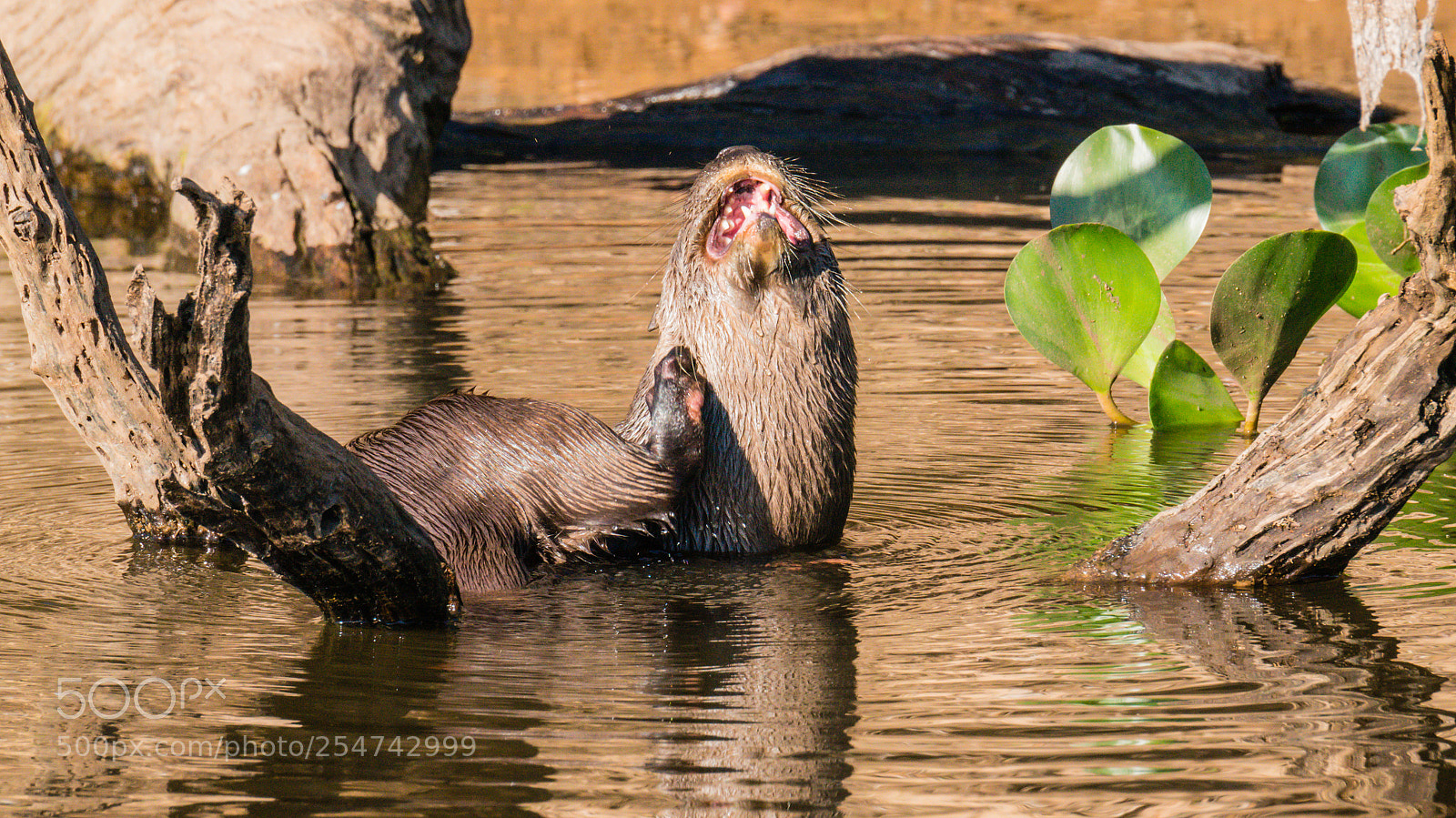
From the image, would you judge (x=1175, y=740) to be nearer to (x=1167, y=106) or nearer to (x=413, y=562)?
(x=413, y=562)

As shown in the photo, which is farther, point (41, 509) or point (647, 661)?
point (41, 509)

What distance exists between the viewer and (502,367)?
6.14 m

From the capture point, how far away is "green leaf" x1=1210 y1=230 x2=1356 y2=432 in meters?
4.48

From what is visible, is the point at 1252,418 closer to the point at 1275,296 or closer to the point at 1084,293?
the point at 1275,296

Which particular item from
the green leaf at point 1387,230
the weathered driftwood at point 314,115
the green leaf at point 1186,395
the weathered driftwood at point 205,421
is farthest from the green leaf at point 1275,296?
the weathered driftwood at point 314,115

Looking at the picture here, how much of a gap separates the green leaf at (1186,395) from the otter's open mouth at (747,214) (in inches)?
72.4

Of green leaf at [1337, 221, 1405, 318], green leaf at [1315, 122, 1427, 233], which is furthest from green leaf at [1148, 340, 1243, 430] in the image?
green leaf at [1315, 122, 1427, 233]

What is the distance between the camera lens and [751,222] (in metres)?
3.91

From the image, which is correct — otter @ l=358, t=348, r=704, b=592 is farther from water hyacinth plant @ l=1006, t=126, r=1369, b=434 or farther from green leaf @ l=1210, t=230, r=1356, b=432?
green leaf @ l=1210, t=230, r=1356, b=432

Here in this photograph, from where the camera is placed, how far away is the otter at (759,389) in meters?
3.98

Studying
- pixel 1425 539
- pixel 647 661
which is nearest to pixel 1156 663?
pixel 647 661

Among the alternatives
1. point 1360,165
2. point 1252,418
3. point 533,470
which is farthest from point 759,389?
point 1360,165

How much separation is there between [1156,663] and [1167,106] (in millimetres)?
10889

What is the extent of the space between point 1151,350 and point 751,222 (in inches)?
86.9
